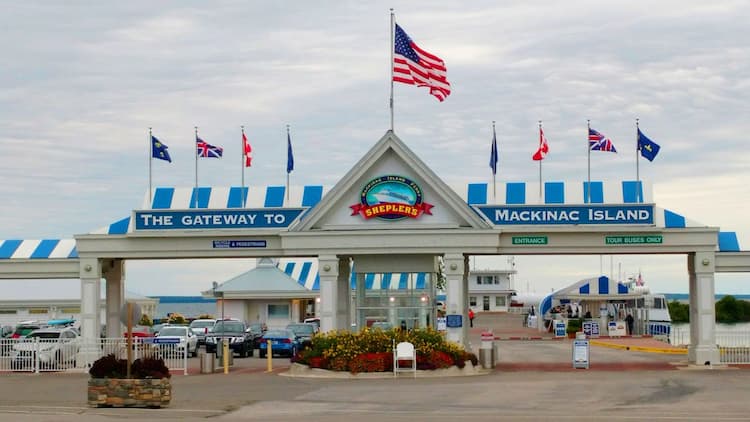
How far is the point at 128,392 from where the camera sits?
85.5ft

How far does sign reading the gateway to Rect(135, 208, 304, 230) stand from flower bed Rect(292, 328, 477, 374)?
5.67m

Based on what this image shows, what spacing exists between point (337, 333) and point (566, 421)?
57.4ft

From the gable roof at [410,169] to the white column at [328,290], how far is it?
1540 mm

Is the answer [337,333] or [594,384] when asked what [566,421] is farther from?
[337,333]

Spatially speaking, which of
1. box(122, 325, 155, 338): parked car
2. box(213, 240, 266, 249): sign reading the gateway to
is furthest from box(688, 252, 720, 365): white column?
box(122, 325, 155, 338): parked car

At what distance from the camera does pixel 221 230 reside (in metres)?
42.8

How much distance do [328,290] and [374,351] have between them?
447 cm

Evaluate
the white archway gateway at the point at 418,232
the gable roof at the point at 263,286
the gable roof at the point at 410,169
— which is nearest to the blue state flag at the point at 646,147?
the white archway gateway at the point at 418,232

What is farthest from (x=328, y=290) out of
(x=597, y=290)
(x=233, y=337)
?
(x=597, y=290)

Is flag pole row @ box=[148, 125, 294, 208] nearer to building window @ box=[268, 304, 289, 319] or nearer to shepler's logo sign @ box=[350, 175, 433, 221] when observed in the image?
shepler's logo sign @ box=[350, 175, 433, 221]

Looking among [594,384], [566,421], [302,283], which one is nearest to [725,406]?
[566,421]

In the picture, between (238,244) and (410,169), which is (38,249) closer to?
(238,244)

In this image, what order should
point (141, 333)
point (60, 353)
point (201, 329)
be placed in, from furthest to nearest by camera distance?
point (141, 333)
point (201, 329)
point (60, 353)

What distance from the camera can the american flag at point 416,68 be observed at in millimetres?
39938
